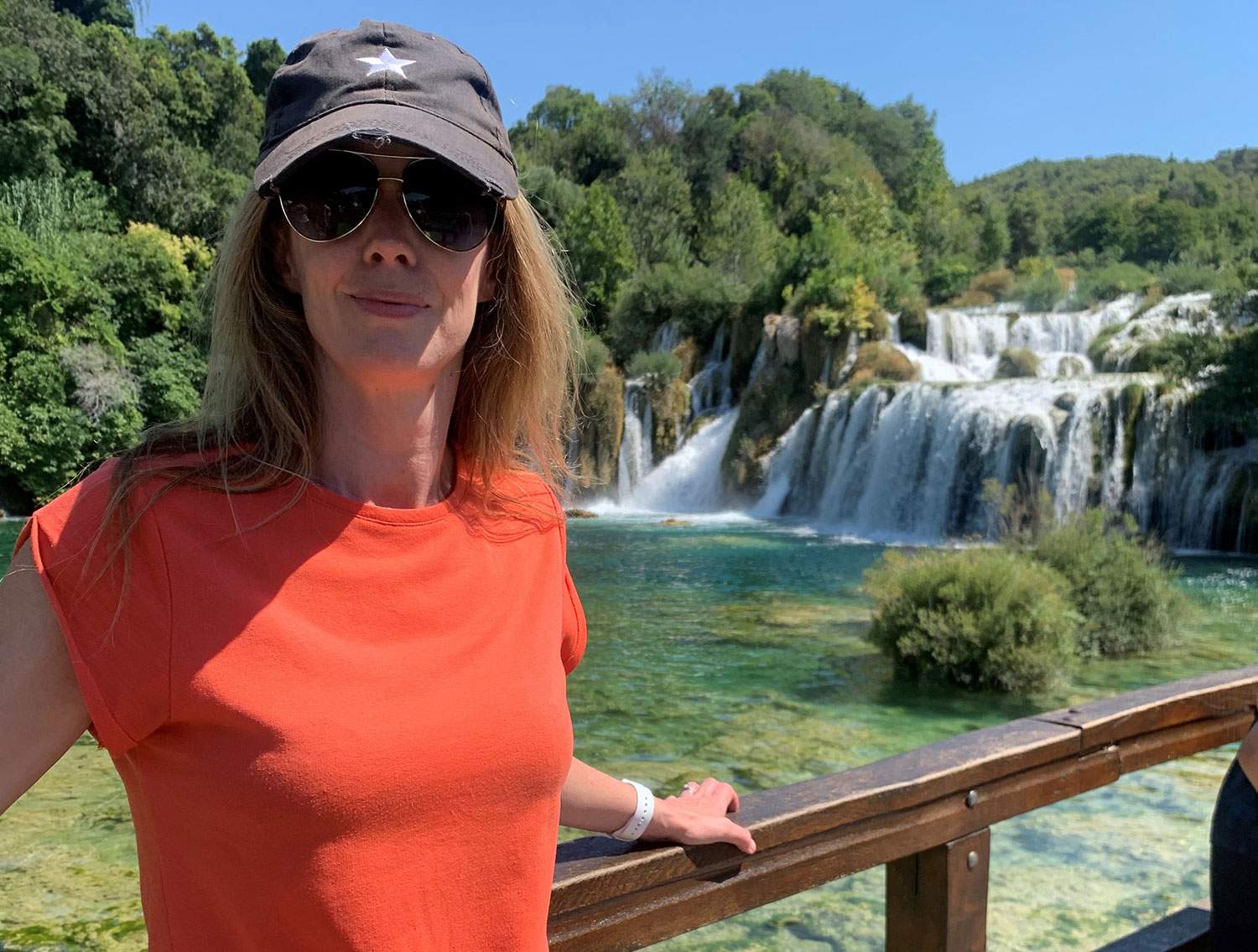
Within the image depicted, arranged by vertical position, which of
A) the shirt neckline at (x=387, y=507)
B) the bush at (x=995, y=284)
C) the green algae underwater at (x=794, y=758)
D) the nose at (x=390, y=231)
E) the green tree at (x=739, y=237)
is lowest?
the green algae underwater at (x=794, y=758)

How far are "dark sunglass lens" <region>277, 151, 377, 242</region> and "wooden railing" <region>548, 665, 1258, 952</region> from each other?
85cm

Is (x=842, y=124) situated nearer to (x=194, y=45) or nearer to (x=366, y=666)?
(x=194, y=45)

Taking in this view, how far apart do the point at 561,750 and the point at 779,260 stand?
94.4 feet

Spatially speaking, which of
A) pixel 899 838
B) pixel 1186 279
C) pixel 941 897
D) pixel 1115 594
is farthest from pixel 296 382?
pixel 1186 279

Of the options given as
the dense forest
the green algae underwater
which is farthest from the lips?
the dense forest

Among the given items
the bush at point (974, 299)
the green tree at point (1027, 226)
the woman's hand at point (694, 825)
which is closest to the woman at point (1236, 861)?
the woman's hand at point (694, 825)

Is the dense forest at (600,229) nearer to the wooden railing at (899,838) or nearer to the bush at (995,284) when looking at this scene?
the bush at (995,284)

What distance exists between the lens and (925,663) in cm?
810

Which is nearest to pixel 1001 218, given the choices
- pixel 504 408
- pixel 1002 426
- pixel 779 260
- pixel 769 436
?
pixel 779 260

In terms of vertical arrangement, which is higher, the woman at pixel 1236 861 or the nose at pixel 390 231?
the nose at pixel 390 231

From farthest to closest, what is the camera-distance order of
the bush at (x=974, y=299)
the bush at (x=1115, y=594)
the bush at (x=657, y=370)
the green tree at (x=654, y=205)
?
1. the green tree at (x=654, y=205)
2. the bush at (x=974, y=299)
3. the bush at (x=657, y=370)
4. the bush at (x=1115, y=594)

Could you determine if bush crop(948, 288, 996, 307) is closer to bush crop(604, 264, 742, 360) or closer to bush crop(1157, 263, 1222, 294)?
bush crop(1157, 263, 1222, 294)

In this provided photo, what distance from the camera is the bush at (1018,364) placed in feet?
73.4

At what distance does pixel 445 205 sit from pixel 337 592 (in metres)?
0.47
